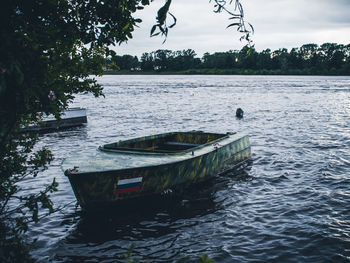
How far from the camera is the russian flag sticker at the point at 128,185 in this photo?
768 centimetres

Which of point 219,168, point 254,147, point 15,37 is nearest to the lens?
point 15,37

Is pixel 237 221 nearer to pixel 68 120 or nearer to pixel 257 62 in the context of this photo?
pixel 68 120

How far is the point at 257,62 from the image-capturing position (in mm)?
148500

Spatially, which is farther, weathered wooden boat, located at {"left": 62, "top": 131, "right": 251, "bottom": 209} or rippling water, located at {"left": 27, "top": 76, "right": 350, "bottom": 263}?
weathered wooden boat, located at {"left": 62, "top": 131, "right": 251, "bottom": 209}

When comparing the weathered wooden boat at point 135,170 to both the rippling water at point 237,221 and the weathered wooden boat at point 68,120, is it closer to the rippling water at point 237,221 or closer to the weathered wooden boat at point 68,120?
the rippling water at point 237,221

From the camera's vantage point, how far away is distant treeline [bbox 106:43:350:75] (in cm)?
13545

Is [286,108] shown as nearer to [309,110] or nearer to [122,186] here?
[309,110]

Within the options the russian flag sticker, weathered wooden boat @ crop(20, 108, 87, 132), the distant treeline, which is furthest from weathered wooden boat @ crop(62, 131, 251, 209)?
the distant treeline

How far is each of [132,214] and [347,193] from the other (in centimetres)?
683

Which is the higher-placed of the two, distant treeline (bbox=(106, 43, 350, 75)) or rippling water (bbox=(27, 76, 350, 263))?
distant treeline (bbox=(106, 43, 350, 75))

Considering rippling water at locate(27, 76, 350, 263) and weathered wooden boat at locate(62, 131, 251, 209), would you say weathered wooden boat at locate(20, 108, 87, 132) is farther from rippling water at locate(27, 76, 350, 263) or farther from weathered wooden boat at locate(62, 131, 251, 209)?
weathered wooden boat at locate(62, 131, 251, 209)

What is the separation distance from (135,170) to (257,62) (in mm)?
150644

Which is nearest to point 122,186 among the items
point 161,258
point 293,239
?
point 161,258

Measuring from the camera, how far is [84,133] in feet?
69.5
